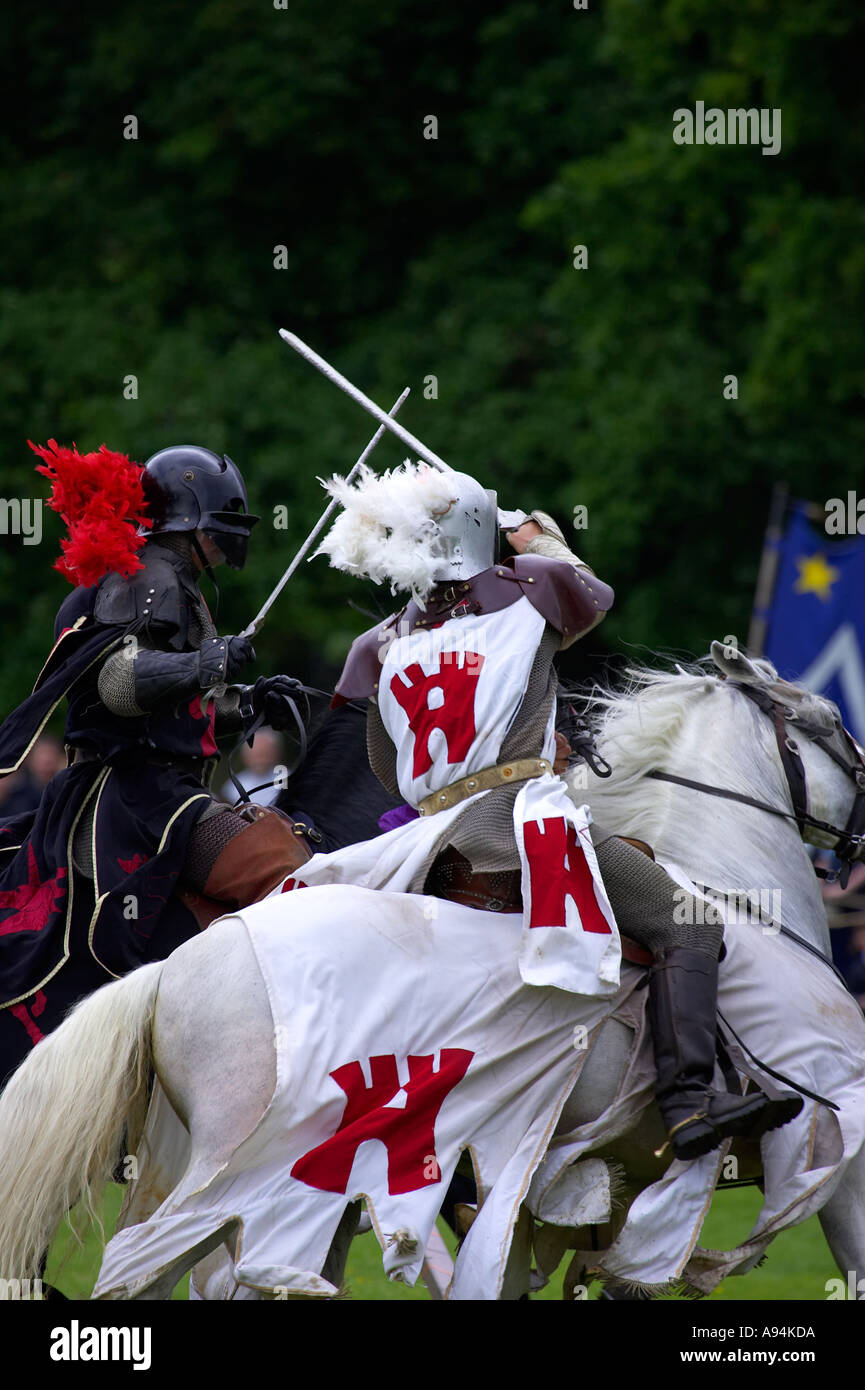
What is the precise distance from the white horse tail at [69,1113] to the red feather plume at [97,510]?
1367 millimetres

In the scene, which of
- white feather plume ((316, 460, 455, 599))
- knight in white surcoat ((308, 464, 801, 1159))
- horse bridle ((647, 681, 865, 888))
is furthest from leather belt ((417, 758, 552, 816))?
horse bridle ((647, 681, 865, 888))

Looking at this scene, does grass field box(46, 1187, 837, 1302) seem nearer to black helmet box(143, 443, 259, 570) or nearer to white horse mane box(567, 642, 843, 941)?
white horse mane box(567, 642, 843, 941)

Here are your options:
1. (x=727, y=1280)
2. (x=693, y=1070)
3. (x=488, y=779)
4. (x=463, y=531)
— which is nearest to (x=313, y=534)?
(x=463, y=531)

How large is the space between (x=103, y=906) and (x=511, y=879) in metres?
1.21

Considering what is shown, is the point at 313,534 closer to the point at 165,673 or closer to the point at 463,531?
the point at 165,673

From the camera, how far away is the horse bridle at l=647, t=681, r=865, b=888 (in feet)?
16.7

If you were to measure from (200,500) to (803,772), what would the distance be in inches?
79.2

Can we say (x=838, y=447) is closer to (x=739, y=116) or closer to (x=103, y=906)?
(x=739, y=116)

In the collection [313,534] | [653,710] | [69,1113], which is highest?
[313,534]

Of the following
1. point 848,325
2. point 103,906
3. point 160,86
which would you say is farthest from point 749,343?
point 103,906

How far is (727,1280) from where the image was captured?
683 centimetres

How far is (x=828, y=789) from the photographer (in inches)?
202

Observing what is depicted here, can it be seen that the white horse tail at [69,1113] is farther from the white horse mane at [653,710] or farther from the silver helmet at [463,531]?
the white horse mane at [653,710]
